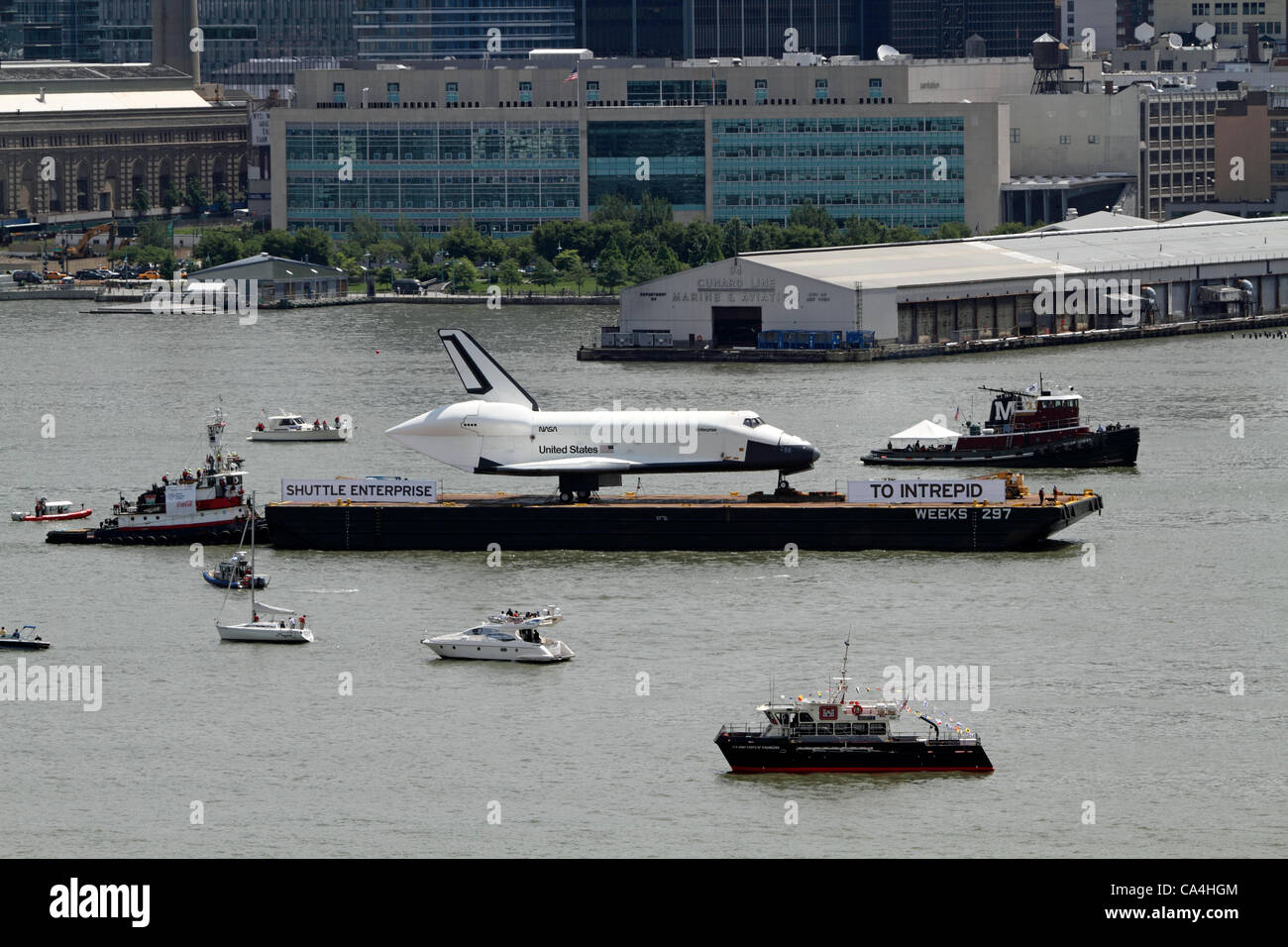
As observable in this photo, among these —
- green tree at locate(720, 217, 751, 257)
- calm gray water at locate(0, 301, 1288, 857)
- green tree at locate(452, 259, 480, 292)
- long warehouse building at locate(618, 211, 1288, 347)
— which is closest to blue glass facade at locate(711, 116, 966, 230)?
green tree at locate(720, 217, 751, 257)

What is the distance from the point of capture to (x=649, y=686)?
2015 inches

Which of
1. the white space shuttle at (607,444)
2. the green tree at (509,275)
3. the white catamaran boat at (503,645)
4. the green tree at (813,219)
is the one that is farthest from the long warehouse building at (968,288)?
the white catamaran boat at (503,645)

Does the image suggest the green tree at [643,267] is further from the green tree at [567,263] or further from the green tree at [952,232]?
the green tree at [952,232]

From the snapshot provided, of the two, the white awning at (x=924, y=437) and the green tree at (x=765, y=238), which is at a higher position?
the green tree at (x=765, y=238)

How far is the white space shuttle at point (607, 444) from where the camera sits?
71.5 m

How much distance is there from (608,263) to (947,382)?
5898cm

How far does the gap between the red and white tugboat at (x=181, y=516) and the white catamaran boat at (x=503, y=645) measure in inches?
664

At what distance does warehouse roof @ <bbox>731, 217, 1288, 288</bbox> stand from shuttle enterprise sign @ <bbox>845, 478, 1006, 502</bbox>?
2184 inches

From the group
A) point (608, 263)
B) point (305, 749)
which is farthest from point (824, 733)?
point (608, 263)

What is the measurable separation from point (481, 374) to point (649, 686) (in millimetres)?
23012

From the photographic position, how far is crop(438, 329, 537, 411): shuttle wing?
2867 inches

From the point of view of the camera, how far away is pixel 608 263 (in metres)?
166

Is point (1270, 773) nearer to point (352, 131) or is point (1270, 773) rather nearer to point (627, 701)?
point (627, 701)
